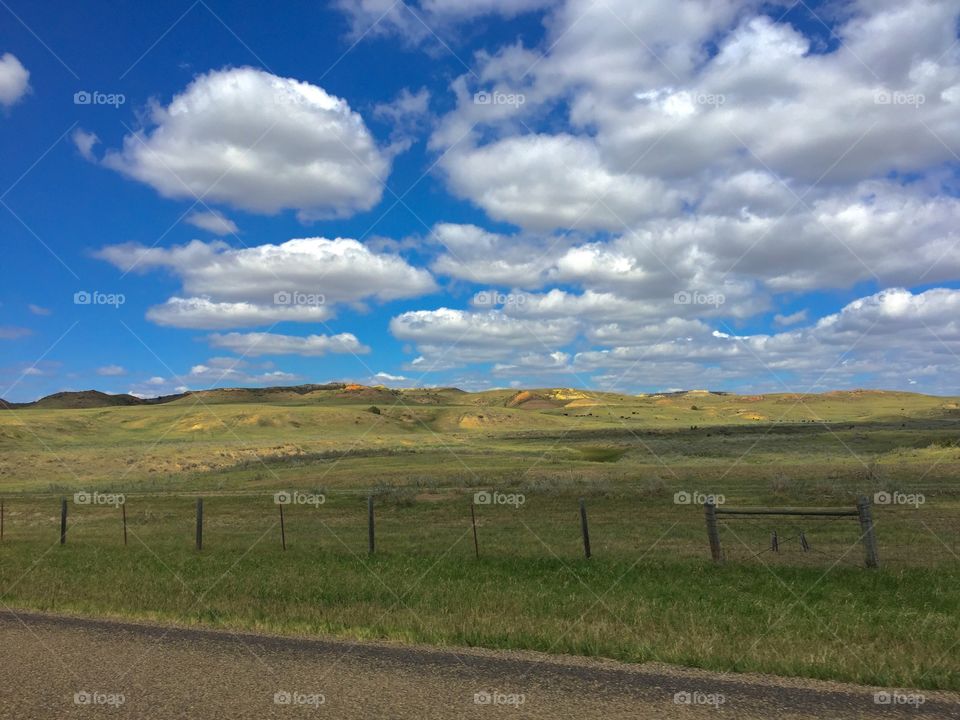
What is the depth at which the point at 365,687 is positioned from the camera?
766 cm

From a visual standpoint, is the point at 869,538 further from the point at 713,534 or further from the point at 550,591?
the point at 550,591

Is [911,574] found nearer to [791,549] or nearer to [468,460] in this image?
[791,549]

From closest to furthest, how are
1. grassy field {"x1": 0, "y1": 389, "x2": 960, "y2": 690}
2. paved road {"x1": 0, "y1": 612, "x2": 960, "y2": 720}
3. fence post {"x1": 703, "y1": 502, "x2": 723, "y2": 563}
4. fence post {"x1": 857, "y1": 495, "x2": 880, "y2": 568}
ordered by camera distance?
paved road {"x1": 0, "y1": 612, "x2": 960, "y2": 720} < grassy field {"x1": 0, "y1": 389, "x2": 960, "y2": 690} < fence post {"x1": 857, "y1": 495, "x2": 880, "y2": 568} < fence post {"x1": 703, "y1": 502, "x2": 723, "y2": 563}

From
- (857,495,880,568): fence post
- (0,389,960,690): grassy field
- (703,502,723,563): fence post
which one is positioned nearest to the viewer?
(0,389,960,690): grassy field

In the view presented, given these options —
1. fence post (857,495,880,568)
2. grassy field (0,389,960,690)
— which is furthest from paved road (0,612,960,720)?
fence post (857,495,880,568)

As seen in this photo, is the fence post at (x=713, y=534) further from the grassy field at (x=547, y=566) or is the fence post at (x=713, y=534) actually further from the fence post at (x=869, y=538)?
the fence post at (x=869, y=538)

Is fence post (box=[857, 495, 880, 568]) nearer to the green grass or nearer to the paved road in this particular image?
the green grass

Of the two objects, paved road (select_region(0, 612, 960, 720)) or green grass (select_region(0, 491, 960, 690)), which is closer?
paved road (select_region(0, 612, 960, 720))

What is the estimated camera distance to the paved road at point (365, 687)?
6945 mm

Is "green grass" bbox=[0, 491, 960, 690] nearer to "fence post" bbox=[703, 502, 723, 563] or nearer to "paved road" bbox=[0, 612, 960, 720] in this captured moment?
"fence post" bbox=[703, 502, 723, 563]

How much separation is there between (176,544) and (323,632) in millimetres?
16385

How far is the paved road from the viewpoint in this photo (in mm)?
6945

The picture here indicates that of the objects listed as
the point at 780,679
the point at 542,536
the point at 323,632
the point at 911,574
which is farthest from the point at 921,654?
the point at 542,536

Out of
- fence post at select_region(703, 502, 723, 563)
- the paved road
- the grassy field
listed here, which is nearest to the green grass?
the grassy field
